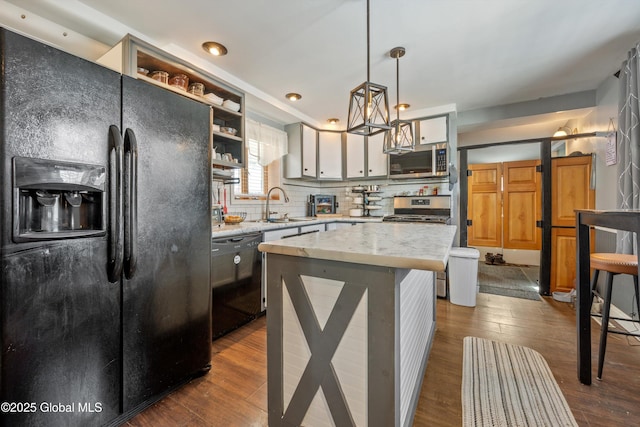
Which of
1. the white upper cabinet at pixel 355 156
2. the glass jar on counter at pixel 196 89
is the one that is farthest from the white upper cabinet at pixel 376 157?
the glass jar on counter at pixel 196 89

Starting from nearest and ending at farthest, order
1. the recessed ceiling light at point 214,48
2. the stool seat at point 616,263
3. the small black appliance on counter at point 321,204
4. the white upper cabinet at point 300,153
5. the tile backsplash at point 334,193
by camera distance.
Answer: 1. the stool seat at point 616,263
2. the recessed ceiling light at point 214,48
3. the tile backsplash at point 334,193
4. the white upper cabinet at point 300,153
5. the small black appliance on counter at point 321,204

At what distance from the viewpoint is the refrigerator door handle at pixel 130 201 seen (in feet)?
4.30

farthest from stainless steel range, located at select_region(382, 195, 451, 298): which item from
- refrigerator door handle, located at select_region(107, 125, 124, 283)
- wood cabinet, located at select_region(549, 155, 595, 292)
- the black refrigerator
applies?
refrigerator door handle, located at select_region(107, 125, 124, 283)

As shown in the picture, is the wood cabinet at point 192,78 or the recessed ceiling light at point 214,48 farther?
the recessed ceiling light at point 214,48

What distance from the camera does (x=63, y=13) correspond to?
1730 millimetres

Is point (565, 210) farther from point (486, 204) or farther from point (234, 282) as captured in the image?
point (234, 282)

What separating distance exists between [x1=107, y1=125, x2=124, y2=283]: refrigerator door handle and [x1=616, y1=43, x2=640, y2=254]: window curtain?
142 inches

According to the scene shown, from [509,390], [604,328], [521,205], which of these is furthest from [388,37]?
[521,205]

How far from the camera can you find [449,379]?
1.71 meters

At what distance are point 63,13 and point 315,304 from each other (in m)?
2.47

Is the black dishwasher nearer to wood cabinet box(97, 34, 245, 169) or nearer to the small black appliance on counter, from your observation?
wood cabinet box(97, 34, 245, 169)

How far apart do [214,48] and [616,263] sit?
3362 mm

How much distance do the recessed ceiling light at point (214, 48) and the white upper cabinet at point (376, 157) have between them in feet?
7.81

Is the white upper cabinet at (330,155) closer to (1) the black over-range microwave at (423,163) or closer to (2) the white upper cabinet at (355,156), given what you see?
(2) the white upper cabinet at (355,156)
